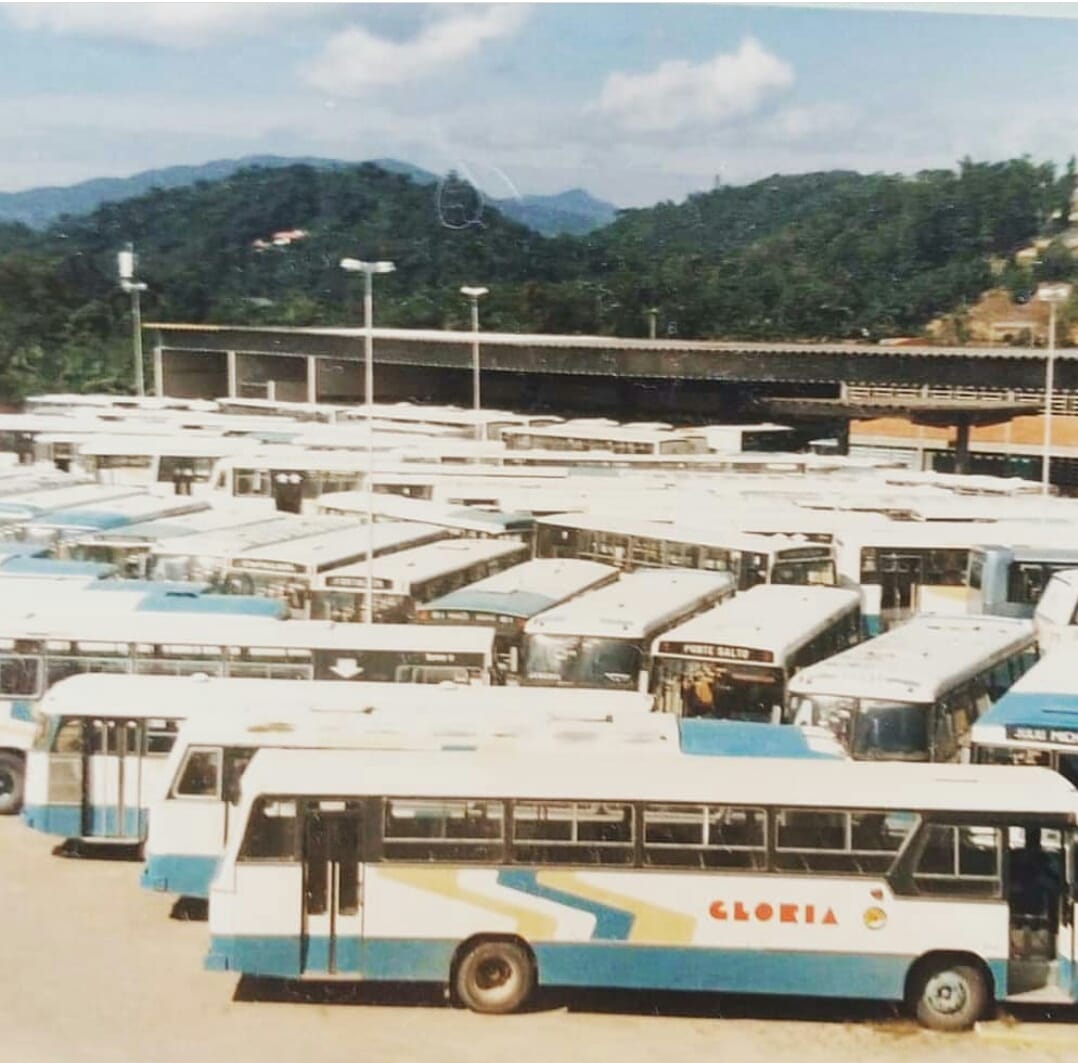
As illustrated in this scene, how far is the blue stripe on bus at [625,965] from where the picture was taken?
4375 millimetres

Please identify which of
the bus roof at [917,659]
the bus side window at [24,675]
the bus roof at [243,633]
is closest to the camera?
the bus roof at [917,659]

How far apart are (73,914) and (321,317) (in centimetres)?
273

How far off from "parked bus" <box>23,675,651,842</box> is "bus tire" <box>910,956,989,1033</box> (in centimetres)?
138

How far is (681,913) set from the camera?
4.39 meters

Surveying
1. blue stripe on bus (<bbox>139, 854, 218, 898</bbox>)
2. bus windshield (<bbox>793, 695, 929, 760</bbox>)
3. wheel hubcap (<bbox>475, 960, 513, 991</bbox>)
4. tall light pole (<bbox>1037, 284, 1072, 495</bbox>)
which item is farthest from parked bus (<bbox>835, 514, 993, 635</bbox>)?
blue stripe on bus (<bbox>139, 854, 218, 898</bbox>)

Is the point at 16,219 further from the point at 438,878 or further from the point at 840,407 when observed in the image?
the point at 840,407

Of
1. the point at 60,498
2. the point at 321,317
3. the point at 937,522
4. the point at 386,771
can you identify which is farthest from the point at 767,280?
the point at 60,498

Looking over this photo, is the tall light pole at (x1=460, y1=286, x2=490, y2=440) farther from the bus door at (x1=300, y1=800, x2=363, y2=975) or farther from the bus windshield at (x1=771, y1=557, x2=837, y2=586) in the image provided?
the bus door at (x1=300, y1=800, x2=363, y2=975)

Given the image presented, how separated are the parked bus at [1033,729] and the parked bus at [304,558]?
2526 millimetres

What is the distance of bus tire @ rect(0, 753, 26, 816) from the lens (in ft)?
18.7

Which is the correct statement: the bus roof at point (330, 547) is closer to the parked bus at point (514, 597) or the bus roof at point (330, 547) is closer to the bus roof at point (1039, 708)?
the parked bus at point (514, 597)

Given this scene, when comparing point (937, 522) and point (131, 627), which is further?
point (937, 522)

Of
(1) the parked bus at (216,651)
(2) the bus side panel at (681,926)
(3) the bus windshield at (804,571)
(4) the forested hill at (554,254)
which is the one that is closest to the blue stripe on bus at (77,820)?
(1) the parked bus at (216,651)

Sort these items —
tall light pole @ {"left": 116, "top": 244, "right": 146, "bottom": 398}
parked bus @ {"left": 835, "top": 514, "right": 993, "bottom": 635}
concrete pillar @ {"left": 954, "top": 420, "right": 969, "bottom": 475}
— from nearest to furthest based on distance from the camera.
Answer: tall light pole @ {"left": 116, "top": 244, "right": 146, "bottom": 398} → parked bus @ {"left": 835, "top": 514, "right": 993, "bottom": 635} → concrete pillar @ {"left": 954, "top": 420, "right": 969, "bottom": 475}
